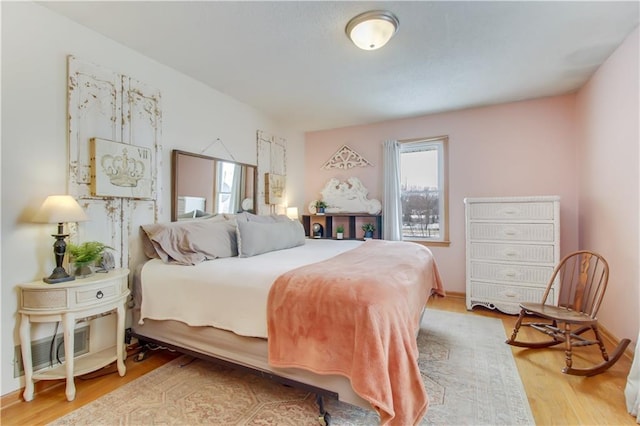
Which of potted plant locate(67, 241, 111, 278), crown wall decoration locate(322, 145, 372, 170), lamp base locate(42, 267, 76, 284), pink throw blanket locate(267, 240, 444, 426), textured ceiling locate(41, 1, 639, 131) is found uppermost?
textured ceiling locate(41, 1, 639, 131)

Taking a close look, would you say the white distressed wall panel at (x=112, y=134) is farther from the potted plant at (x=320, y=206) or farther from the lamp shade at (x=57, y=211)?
the potted plant at (x=320, y=206)

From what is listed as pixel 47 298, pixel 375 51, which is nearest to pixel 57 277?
pixel 47 298

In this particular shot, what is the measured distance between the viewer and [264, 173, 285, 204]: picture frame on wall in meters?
4.07

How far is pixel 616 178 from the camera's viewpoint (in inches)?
98.7

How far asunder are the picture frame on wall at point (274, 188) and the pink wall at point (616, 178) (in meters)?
3.57

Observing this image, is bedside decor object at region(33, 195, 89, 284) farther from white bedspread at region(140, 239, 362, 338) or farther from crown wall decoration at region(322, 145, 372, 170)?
crown wall decoration at region(322, 145, 372, 170)

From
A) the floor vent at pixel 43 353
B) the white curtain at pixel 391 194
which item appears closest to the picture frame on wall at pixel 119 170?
the floor vent at pixel 43 353

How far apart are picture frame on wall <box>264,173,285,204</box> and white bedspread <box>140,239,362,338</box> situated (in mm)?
1836

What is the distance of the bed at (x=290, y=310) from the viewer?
136 centimetres

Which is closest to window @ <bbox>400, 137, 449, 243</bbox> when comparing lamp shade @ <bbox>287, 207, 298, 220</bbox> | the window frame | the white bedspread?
the window frame

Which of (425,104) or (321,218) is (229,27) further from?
(321,218)

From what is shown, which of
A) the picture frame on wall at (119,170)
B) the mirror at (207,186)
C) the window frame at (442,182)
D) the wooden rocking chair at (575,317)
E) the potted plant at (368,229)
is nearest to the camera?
the wooden rocking chair at (575,317)

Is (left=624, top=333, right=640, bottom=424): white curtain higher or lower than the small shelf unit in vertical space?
lower

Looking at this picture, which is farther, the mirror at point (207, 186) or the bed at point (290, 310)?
the mirror at point (207, 186)
